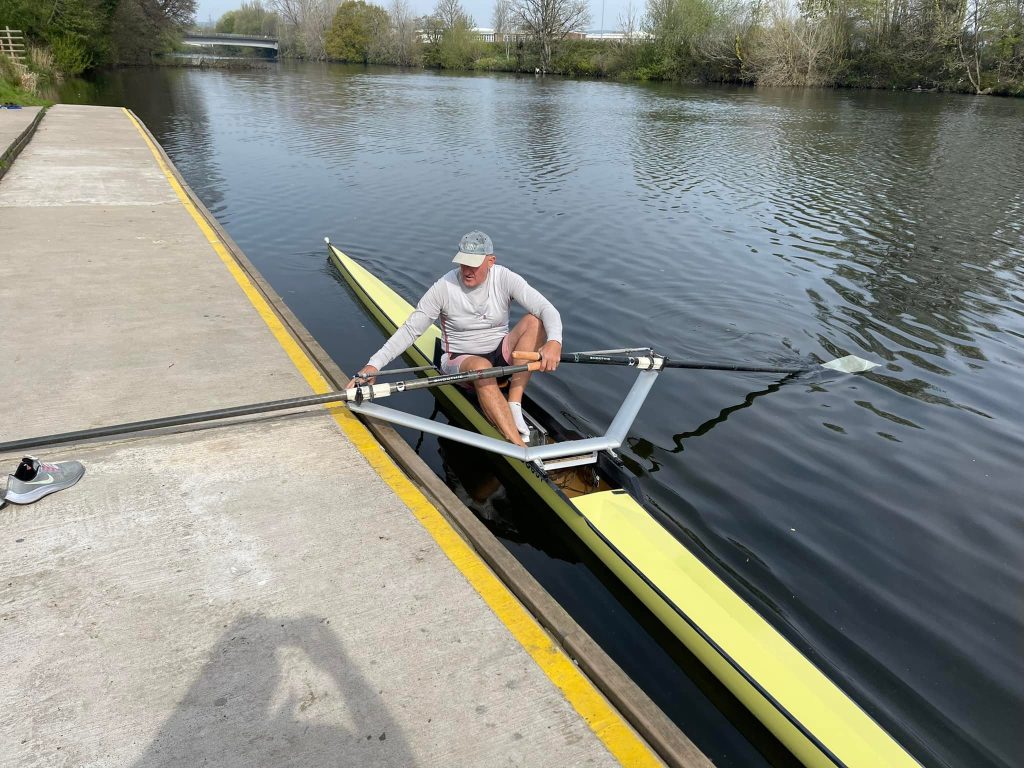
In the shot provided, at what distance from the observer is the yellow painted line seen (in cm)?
283

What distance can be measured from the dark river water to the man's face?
5.71 feet

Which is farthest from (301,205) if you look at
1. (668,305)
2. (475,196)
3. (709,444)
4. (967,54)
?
(967,54)

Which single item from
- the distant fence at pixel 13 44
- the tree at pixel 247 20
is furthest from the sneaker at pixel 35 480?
the tree at pixel 247 20

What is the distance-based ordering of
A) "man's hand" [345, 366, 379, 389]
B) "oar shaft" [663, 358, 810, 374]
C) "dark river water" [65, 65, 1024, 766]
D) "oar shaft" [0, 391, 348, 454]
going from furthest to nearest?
"oar shaft" [663, 358, 810, 374]
"man's hand" [345, 366, 379, 389]
"dark river water" [65, 65, 1024, 766]
"oar shaft" [0, 391, 348, 454]

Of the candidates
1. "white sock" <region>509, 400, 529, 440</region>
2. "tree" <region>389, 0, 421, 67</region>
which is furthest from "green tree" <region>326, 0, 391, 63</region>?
"white sock" <region>509, 400, 529, 440</region>

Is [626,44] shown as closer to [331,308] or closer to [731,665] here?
[331,308]

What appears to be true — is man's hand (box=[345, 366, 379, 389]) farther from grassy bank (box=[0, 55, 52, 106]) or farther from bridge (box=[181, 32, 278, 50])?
bridge (box=[181, 32, 278, 50])

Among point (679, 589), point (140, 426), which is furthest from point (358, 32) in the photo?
point (679, 589)

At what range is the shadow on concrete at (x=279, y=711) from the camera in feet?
8.63

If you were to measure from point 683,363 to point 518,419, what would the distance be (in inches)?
71.2

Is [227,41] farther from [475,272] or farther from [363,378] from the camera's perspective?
[363,378]

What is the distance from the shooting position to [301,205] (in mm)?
14961

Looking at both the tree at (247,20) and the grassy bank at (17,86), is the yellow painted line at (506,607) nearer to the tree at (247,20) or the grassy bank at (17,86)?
the grassy bank at (17,86)

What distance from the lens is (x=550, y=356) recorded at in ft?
17.5
